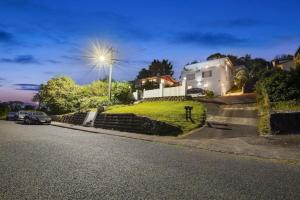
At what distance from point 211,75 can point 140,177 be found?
160ft

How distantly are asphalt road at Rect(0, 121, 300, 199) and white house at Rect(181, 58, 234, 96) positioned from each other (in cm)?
4342

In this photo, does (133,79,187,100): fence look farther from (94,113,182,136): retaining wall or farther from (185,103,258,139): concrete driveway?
(94,113,182,136): retaining wall


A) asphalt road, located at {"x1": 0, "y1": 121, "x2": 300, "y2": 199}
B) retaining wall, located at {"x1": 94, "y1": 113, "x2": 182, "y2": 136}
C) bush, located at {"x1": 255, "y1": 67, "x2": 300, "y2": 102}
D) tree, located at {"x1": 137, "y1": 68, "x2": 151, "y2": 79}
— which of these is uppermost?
tree, located at {"x1": 137, "y1": 68, "x2": 151, "y2": 79}

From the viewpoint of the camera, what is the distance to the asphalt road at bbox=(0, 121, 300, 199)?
6.24m

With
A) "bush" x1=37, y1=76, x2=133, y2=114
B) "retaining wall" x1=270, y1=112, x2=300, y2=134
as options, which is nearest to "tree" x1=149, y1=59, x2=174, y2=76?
"bush" x1=37, y1=76, x2=133, y2=114

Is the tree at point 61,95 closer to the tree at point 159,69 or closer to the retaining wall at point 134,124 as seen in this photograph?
the retaining wall at point 134,124

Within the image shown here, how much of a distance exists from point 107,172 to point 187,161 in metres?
3.20

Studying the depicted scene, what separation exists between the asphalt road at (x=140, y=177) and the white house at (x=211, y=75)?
43.4 meters

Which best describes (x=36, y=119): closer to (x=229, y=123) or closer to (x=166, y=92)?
(x=166, y=92)

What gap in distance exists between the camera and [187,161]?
10.4 meters

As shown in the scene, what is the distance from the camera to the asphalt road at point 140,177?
624cm

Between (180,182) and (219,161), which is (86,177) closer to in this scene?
(180,182)

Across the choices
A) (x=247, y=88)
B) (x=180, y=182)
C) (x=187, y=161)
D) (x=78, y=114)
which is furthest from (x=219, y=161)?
(x=247, y=88)

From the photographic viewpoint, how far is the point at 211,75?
180 ft
